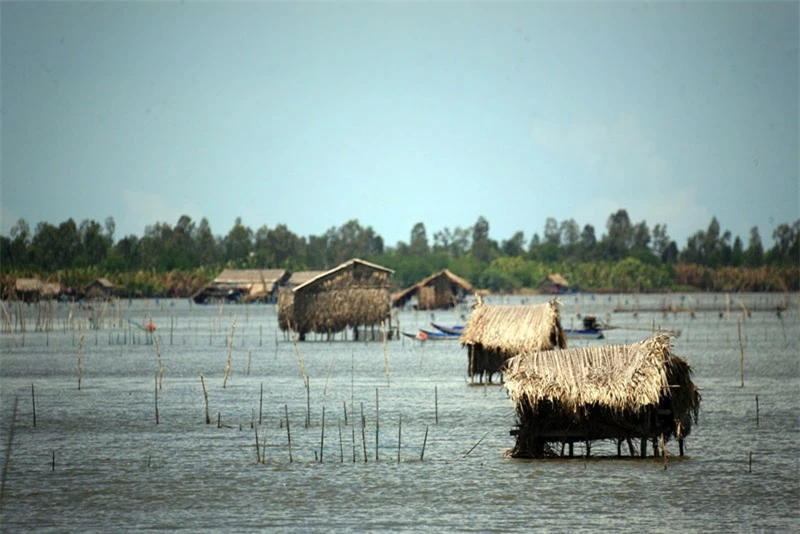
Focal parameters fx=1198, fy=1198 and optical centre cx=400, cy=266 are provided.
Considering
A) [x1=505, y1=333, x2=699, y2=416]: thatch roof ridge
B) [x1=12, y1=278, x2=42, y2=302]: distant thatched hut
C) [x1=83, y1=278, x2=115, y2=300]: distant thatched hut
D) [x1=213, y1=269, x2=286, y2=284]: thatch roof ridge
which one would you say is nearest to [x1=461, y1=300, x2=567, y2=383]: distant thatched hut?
[x1=505, y1=333, x2=699, y2=416]: thatch roof ridge

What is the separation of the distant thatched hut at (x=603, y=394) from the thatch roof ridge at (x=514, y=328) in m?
10.3

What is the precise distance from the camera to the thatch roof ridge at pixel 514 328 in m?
29.4

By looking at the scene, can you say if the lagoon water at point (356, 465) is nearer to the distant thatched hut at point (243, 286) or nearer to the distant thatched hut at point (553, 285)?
the distant thatched hut at point (243, 286)

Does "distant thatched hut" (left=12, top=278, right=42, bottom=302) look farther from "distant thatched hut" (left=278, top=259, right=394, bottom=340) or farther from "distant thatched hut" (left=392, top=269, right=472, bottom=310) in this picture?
"distant thatched hut" (left=278, top=259, right=394, bottom=340)

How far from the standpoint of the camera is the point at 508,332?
2989cm

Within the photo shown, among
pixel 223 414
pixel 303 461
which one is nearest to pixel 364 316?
pixel 223 414

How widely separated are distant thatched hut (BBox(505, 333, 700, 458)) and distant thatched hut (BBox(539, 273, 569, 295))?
442 feet

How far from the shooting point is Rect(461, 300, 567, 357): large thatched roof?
29.4 m

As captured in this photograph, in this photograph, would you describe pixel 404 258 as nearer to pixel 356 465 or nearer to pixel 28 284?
pixel 28 284

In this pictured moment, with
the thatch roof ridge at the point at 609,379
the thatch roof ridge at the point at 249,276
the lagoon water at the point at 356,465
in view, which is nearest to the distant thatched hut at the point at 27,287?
the thatch roof ridge at the point at 249,276

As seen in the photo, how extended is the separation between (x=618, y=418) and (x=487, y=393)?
12645 millimetres

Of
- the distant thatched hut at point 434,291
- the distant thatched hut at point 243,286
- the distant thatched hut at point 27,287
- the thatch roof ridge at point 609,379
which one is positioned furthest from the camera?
the distant thatched hut at point 243,286

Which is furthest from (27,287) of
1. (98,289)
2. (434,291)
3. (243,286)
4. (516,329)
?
(516,329)

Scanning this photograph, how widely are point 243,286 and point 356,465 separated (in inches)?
4012
